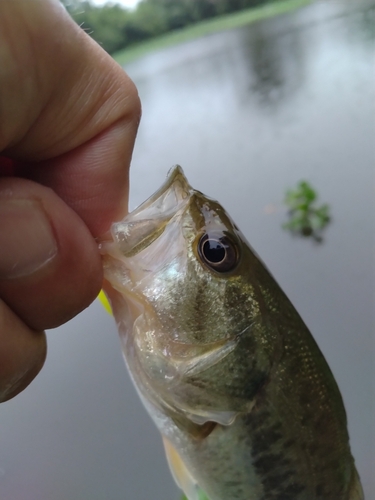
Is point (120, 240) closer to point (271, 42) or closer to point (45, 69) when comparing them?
point (45, 69)

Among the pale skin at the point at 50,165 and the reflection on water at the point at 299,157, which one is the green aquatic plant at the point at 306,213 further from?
the pale skin at the point at 50,165

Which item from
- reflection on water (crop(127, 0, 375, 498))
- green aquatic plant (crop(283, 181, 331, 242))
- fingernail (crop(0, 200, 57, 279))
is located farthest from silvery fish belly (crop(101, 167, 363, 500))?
green aquatic plant (crop(283, 181, 331, 242))

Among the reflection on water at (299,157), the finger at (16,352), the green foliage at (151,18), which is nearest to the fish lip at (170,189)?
the finger at (16,352)

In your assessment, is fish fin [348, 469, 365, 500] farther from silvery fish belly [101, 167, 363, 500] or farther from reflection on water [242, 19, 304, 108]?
reflection on water [242, 19, 304, 108]

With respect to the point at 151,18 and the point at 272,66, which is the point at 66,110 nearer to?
the point at 272,66

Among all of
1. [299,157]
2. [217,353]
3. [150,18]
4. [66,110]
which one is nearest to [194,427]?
[217,353]

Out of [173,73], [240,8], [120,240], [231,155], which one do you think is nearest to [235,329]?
[120,240]
